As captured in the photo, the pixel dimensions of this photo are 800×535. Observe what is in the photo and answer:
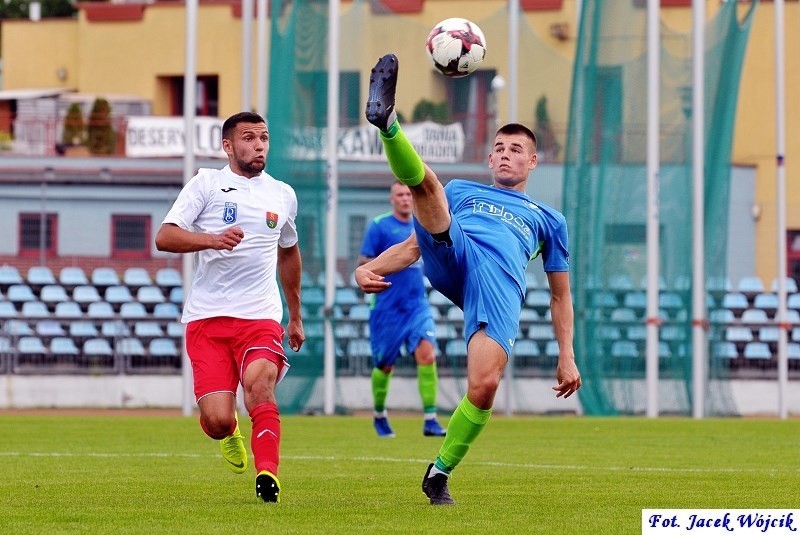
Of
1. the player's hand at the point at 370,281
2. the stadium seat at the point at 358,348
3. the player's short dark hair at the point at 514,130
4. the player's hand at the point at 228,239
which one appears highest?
the player's short dark hair at the point at 514,130

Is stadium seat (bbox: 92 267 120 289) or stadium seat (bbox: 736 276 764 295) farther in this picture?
stadium seat (bbox: 92 267 120 289)

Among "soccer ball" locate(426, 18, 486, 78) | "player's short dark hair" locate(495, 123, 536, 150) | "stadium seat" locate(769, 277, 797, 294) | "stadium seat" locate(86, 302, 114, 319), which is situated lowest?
"stadium seat" locate(86, 302, 114, 319)

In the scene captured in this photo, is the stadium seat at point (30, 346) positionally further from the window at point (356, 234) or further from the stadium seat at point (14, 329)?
the window at point (356, 234)

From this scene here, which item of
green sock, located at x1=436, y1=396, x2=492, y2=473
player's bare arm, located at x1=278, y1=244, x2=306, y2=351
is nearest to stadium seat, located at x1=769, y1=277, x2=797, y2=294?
player's bare arm, located at x1=278, y1=244, x2=306, y2=351

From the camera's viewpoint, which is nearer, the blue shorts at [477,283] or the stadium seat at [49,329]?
the blue shorts at [477,283]

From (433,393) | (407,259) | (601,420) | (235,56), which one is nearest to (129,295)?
(601,420)

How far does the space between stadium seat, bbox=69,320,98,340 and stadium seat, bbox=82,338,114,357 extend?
59 cm

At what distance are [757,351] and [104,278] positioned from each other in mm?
12110

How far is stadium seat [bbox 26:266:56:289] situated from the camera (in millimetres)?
27406

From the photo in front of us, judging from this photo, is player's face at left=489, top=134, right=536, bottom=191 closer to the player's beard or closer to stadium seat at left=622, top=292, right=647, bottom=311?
the player's beard

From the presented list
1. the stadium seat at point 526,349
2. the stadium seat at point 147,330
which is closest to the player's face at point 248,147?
the stadium seat at point 526,349

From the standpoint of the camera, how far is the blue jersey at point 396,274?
14539mm

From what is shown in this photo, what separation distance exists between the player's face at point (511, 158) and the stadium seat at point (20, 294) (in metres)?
19.3

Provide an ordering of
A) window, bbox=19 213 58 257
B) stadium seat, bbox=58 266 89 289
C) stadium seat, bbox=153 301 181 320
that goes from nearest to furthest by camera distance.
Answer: stadium seat, bbox=153 301 181 320, stadium seat, bbox=58 266 89 289, window, bbox=19 213 58 257
